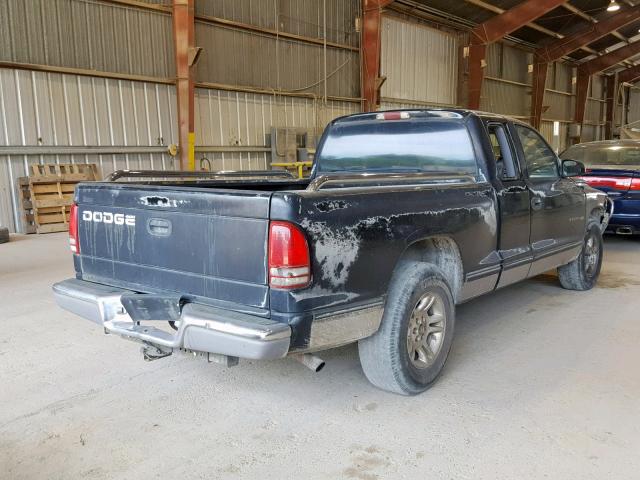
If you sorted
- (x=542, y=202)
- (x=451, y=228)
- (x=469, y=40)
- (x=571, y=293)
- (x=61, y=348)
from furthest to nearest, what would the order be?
(x=469, y=40) → (x=571, y=293) → (x=542, y=202) → (x=61, y=348) → (x=451, y=228)

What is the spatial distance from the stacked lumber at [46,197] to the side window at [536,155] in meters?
9.28

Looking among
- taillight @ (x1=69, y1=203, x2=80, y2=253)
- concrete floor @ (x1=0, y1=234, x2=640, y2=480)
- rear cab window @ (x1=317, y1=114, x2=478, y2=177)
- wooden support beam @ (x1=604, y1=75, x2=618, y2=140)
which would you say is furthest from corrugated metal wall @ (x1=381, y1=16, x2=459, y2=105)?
wooden support beam @ (x1=604, y1=75, x2=618, y2=140)

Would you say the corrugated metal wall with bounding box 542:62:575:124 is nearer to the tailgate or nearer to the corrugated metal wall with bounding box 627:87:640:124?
the corrugated metal wall with bounding box 627:87:640:124

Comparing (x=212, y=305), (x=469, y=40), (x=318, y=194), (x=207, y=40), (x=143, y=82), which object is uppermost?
(x=469, y=40)

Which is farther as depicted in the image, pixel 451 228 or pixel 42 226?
pixel 42 226

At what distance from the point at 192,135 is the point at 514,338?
10183 mm

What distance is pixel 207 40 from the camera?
1331cm

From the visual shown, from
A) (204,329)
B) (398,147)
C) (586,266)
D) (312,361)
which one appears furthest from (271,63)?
(204,329)

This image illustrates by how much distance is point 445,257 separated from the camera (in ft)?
12.0

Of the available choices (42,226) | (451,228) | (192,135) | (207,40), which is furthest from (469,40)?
(451,228)

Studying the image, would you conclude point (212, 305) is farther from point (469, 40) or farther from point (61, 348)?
point (469, 40)

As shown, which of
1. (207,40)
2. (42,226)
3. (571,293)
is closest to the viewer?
(571,293)

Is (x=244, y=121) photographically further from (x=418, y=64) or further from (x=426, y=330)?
(x=426, y=330)

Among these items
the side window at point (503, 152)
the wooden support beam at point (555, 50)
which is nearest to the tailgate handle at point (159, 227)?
the side window at point (503, 152)
